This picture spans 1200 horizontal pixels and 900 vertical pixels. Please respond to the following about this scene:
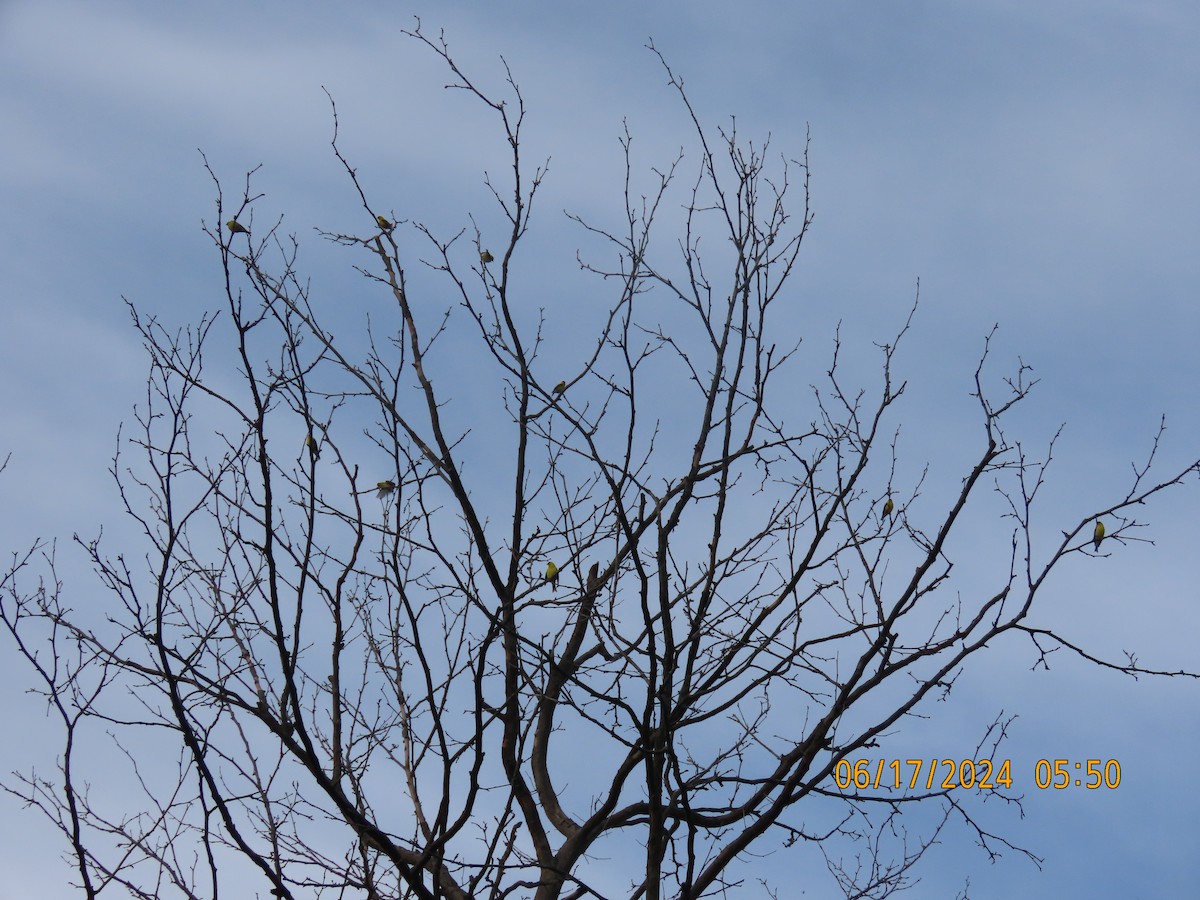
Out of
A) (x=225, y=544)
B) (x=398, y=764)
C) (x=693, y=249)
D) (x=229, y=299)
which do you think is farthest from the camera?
(x=398, y=764)

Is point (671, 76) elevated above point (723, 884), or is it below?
above

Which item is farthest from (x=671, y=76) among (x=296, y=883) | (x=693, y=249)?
(x=296, y=883)

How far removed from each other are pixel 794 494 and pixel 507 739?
1.47m

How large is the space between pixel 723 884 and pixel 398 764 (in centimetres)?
135

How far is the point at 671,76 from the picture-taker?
3.73 metres

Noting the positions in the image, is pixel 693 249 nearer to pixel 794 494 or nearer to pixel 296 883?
pixel 794 494

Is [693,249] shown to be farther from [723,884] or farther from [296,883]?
[296,883]

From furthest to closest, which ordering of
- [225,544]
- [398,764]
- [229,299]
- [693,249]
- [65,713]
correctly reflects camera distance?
[398,764]
[225,544]
[693,249]
[65,713]
[229,299]

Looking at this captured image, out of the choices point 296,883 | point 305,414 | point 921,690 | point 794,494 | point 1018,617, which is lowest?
point 296,883

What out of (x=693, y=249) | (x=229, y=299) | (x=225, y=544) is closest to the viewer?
(x=229, y=299)

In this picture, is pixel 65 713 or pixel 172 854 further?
pixel 172 854

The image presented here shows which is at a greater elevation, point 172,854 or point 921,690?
point 921,690

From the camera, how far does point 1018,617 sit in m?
3.34

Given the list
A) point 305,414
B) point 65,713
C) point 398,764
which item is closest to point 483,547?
point 305,414
